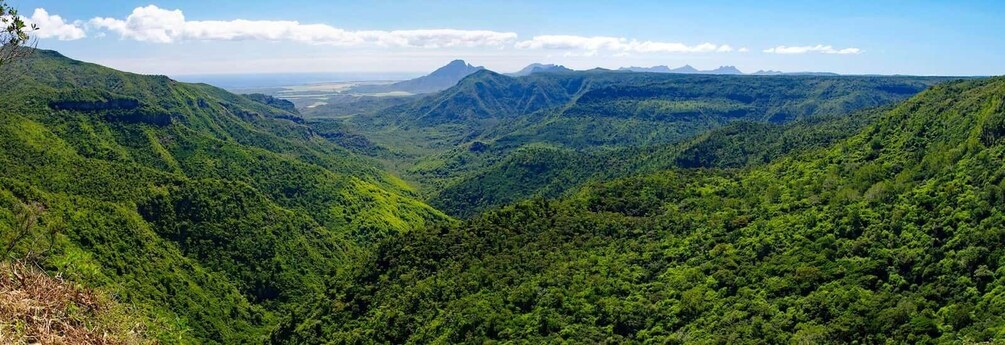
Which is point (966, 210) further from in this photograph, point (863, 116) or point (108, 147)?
point (108, 147)

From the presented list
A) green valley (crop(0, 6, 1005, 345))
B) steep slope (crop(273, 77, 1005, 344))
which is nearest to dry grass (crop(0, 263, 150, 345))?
green valley (crop(0, 6, 1005, 345))

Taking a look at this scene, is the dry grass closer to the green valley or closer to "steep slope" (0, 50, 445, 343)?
the green valley

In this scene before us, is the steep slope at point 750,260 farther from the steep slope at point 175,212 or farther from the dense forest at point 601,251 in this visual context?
the steep slope at point 175,212

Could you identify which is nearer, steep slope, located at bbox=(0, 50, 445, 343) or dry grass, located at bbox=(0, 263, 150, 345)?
dry grass, located at bbox=(0, 263, 150, 345)

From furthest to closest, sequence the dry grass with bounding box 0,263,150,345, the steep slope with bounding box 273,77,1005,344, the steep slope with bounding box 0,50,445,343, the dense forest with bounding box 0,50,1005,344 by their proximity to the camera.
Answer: the steep slope with bounding box 0,50,445,343, the dense forest with bounding box 0,50,1005,344, the steep slope with bounding box 273,77,1005,344, the dry grass with bounding box 0,263,150,345

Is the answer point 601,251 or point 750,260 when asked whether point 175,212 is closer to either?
point 601,251

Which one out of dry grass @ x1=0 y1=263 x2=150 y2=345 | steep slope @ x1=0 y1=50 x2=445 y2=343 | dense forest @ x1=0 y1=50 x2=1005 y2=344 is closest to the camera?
dry grass @ x1=0 y1=263 x2=150 y2=345
